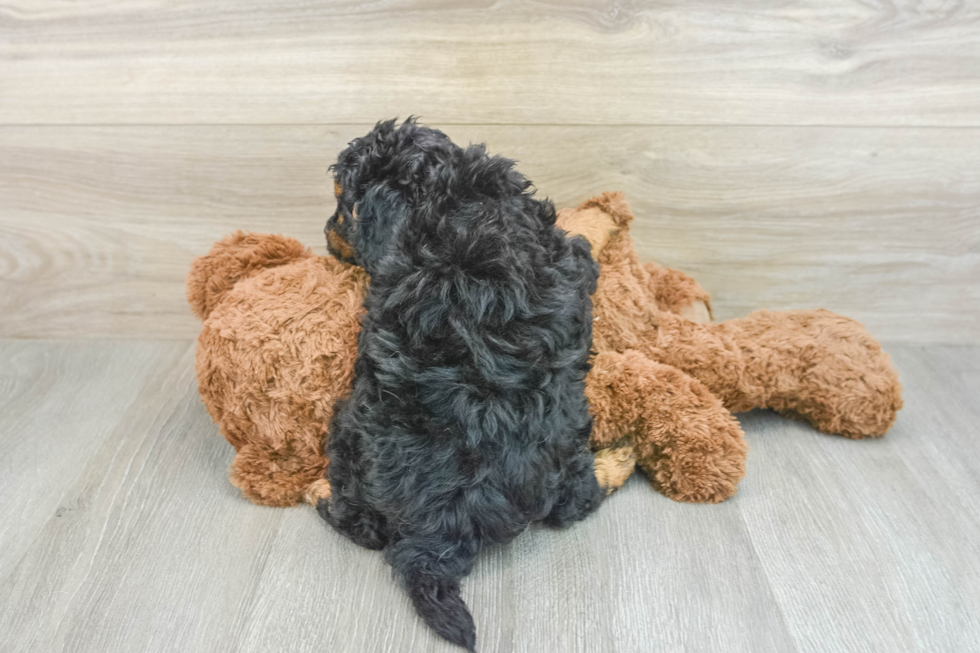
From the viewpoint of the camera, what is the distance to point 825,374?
938mm

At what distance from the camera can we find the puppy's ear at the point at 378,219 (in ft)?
2.32

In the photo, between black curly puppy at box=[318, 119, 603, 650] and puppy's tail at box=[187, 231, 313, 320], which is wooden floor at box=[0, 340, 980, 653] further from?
puppy's tail at box=[187, 231, 313, 320]

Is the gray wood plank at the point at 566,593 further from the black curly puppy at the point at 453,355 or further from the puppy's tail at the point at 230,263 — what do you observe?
the puppy's tail at the point at 230,263

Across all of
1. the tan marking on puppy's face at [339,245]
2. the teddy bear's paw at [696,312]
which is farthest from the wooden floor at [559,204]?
the tan marking on puppy's face at [339,245]

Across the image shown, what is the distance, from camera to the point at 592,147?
1.08m

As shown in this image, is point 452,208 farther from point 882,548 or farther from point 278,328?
point 882,548

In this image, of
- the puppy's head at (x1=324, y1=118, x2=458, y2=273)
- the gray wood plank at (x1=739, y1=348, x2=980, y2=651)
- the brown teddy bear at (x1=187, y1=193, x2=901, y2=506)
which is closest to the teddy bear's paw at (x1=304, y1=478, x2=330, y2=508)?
the brown teddy bear at (x1=187, y1=193, x2=901, y2=506)

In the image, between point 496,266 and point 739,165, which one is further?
point 739,165

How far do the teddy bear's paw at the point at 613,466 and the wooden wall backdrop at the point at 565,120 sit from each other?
428 millimetres

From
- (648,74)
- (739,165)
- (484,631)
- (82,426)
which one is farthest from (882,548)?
(82,426)

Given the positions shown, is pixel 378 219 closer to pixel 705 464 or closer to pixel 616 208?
pixel 616 208

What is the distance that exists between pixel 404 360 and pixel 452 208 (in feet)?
0.55

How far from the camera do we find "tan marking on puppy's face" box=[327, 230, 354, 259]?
0.79 m

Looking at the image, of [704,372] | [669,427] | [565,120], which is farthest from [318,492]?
[565,120]
